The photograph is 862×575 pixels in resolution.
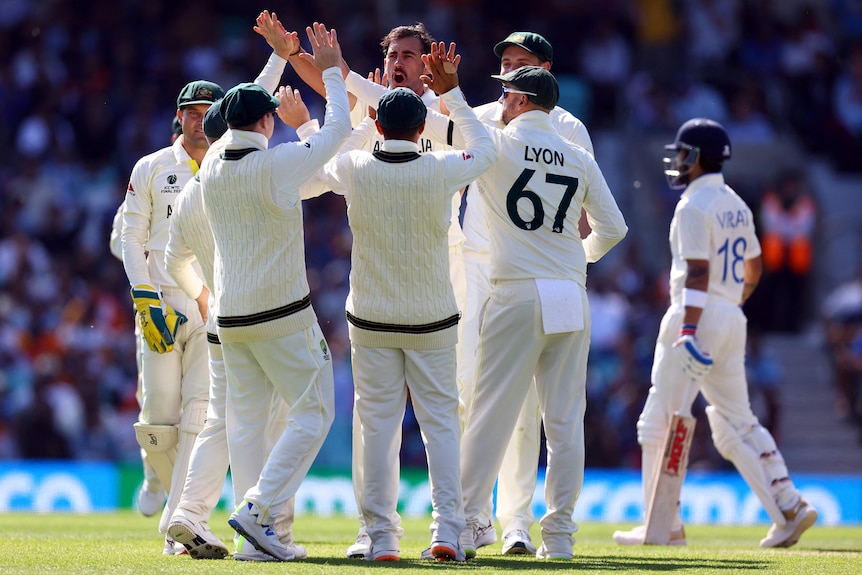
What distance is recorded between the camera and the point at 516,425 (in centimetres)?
787

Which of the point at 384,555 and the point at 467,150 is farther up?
the point at 467,150

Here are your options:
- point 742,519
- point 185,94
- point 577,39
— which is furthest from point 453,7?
point 185,94

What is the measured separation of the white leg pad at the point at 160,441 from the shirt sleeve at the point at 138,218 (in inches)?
34.0

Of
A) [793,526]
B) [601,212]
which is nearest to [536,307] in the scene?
[601,212]

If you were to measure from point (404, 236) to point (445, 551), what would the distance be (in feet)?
5.22

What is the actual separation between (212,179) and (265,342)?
863 millimetres

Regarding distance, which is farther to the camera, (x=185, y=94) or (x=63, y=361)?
(x=63, y=361)

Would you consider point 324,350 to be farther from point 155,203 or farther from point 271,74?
point 155,203

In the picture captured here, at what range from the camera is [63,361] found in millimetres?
16125

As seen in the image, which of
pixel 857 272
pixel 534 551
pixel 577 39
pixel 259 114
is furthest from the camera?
pixel 577 39

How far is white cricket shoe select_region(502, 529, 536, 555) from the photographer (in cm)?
788

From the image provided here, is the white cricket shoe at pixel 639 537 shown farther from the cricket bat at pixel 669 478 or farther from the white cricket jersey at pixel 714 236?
the white cricket jersey at pixel 714 236

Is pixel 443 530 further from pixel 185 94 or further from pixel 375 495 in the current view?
pixel 185 94

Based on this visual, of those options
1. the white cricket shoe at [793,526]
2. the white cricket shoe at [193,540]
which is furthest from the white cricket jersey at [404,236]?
the white cricket shoe at [793,526]
